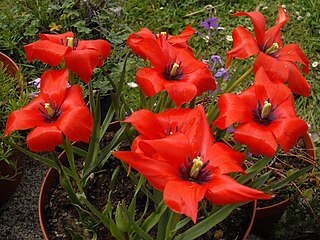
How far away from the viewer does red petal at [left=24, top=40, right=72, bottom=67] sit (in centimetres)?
96

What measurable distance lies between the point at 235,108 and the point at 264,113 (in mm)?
57

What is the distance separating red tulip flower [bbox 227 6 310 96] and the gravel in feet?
3.48

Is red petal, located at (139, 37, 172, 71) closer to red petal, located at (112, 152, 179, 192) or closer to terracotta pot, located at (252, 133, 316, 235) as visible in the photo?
red petal, located at (112, 152, 179, 192)

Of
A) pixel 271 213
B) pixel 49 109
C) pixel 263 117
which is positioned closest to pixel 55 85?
Answer: pixel 49 109

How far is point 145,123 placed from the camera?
872 mm

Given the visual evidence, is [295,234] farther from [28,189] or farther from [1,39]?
[1,39]

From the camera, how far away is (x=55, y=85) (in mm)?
990

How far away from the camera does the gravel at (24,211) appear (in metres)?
1.72

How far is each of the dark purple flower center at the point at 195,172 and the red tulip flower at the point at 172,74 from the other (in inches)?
5.4

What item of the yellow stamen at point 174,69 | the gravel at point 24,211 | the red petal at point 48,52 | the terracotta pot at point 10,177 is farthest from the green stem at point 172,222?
the gravel at point 24,211

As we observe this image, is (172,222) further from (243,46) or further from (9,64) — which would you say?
(9,64)

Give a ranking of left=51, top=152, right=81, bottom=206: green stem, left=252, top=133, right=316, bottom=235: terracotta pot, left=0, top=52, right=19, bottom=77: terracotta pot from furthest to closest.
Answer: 1. left=0, top=52, right=19, bottom=77: terracotta pot
2. left=252, top=133, right=316, bottom=235: terracotta pot
3. left=51, top=152, right=81, bottom=206: green stem

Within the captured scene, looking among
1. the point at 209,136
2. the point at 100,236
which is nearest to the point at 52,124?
the point at 209,136

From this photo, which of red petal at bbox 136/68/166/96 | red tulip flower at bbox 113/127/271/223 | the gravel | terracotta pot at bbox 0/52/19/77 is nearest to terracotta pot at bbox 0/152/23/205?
the gravel
